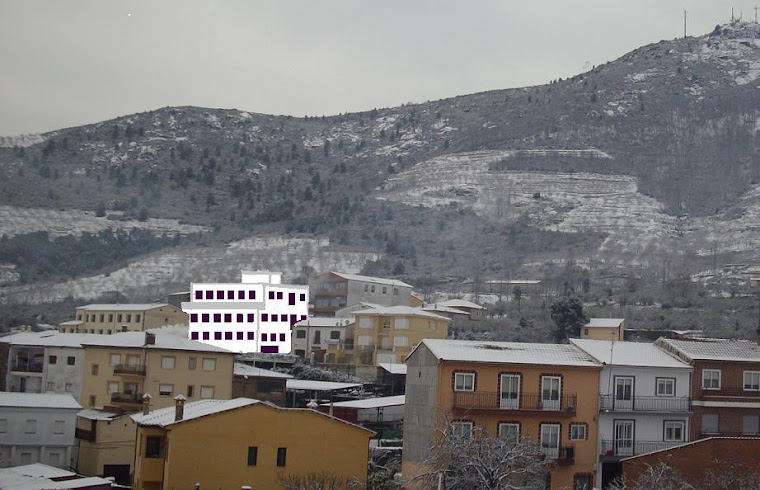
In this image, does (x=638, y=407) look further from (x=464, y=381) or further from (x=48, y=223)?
(x=48, y=223)

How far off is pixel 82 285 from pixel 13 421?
108m

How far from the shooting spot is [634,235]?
18288 centimetres

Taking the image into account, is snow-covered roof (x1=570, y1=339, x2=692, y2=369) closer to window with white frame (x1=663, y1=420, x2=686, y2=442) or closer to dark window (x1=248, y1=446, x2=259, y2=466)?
window with white frame (x1=663, y1=420, x2=686, y2=442)

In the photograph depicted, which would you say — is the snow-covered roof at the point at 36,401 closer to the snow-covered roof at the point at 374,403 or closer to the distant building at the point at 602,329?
the snow-covered roof at the point at 374,403

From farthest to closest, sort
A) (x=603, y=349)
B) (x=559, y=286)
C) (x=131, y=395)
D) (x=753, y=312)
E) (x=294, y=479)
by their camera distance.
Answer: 1. (x=559, y=286)
2. (x=753, y=312)
3. (x=131, y=395)
4. (x=603, y=349)
5. (x=294, y=479)

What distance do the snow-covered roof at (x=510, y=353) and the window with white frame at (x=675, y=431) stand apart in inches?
146

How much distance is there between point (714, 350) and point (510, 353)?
7.99 meters

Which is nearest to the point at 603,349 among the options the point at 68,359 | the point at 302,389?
the point at 302,389

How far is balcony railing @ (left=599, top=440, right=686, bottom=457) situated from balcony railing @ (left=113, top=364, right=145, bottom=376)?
2587 centimetres

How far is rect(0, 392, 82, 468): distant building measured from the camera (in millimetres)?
56062

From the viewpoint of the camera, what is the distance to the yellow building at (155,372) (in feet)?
210

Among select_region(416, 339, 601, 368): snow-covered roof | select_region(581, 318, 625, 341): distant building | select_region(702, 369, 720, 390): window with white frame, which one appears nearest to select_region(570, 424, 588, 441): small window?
select_region(416, 339, 601, 368): snow-covered roof

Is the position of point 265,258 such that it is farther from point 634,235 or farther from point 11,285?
point 634,235

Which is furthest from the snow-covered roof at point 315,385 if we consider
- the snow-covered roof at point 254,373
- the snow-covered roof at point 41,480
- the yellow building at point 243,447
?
the yellow building at point 243,447
